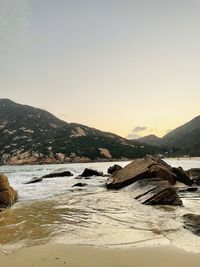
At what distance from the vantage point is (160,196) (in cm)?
1811

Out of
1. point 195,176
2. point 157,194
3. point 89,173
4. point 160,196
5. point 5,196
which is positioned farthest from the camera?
point 89,173

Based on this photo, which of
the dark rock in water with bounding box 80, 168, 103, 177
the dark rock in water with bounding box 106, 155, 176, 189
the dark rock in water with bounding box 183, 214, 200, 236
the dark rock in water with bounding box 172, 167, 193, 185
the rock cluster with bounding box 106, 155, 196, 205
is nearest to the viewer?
the dark rock in water with bounding box 183, 214, 200, 236

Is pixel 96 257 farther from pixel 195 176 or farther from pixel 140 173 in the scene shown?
pixel 195 176

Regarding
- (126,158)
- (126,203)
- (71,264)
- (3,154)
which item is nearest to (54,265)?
(71,264)

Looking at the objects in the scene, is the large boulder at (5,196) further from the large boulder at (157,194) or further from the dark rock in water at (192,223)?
the dark rock in water at (192,223)

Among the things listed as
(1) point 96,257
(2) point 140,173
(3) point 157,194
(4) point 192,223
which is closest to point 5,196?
(3) point 157,194

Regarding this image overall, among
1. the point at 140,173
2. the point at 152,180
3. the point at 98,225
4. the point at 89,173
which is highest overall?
the point at 140,173

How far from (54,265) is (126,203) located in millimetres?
10904

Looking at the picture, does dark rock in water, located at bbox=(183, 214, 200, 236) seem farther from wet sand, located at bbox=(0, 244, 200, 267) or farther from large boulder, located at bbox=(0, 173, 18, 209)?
large boulder, located at bbox=(0, 173, 18, 209)

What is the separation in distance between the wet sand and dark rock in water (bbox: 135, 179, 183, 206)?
8.71 meters

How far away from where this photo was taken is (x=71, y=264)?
26.2 ft

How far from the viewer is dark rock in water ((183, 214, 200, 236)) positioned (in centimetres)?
1114

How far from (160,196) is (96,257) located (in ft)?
33.4

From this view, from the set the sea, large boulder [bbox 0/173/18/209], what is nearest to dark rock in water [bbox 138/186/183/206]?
the sea
